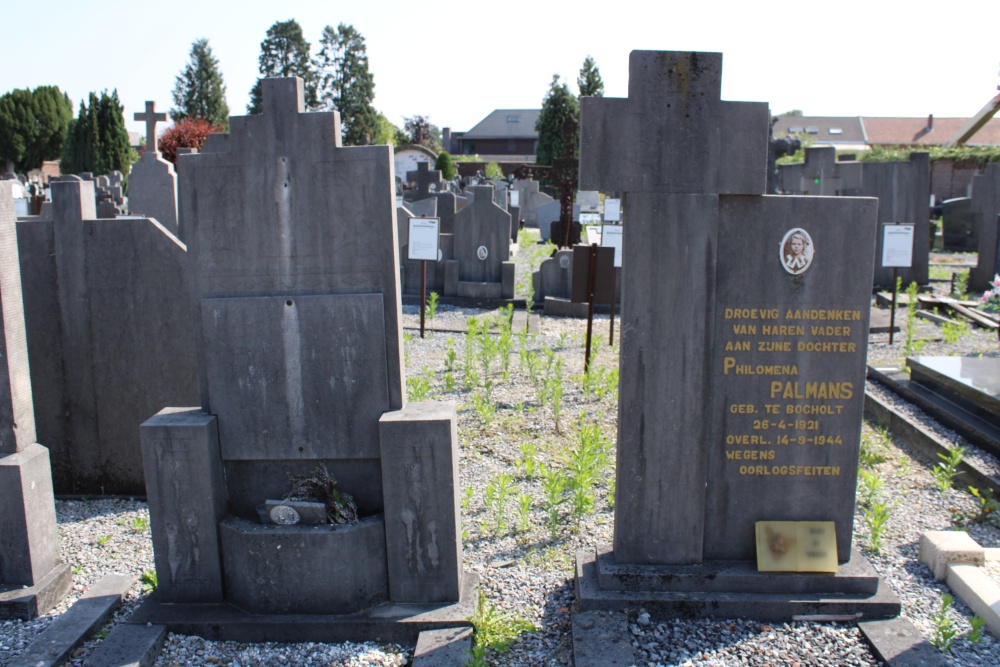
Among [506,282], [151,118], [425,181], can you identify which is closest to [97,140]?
[425,181]

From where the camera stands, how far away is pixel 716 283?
145 inches

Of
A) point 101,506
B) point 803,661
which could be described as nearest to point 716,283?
point 803,661

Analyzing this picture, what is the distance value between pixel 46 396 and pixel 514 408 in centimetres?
359

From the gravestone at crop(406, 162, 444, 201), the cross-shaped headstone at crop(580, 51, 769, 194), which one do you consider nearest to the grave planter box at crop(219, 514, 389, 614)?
the cross-shaped headstone at crop(580, 51, 769, 194)

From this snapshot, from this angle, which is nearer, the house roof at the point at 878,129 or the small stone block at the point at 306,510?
the small stone block at the point at 306,510

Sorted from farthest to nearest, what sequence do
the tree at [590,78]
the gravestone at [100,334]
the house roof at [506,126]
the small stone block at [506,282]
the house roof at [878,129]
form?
the house roof at [506,126]
the house roof at [878,129]
the tree at [590,78]
the small stone block at [506,282]
the gravestone at [100,334]

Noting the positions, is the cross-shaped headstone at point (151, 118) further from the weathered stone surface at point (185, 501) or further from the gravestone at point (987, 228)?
the gravestone at point (987, 228)

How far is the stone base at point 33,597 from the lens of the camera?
3.72 m

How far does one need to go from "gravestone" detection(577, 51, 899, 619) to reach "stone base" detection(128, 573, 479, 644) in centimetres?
72

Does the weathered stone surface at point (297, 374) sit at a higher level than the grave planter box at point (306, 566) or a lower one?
higher

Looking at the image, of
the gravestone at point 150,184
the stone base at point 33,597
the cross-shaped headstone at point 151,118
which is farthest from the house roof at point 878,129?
Result: the stone base at point 33,597

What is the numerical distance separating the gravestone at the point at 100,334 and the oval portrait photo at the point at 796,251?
11.4 ft

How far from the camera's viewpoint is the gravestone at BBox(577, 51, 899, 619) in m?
3.54

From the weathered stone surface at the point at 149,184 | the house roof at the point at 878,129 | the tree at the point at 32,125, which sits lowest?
the weathered stone surface at the point at 149,184
